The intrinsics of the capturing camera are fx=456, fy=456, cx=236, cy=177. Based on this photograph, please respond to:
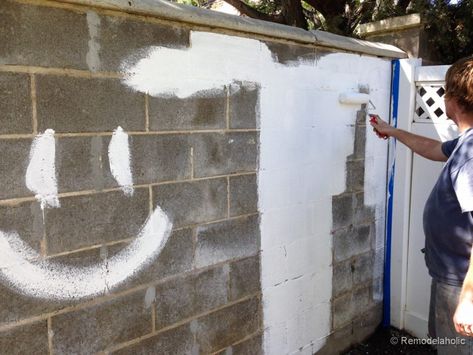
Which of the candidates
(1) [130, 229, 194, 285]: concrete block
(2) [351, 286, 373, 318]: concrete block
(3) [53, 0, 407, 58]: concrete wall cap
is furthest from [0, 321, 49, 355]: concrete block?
(2) [351, 286, 373, 318]: concrete block

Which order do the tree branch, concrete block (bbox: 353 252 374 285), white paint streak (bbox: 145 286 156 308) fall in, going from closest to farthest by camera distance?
white paint streak (bbox: 145 286 156 308)
concrete block (bbox: 353 252 374 285)
the tree branch

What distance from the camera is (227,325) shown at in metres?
2.76

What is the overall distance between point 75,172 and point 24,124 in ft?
0.97

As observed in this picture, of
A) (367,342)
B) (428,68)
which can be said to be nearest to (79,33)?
(428,68)

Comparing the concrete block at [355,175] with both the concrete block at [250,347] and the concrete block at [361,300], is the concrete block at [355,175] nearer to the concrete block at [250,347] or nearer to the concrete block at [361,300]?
the concrete block at [361,300]

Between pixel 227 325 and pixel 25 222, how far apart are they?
1.39 m

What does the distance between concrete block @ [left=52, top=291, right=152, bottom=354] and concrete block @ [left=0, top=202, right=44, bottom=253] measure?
38 centimetres

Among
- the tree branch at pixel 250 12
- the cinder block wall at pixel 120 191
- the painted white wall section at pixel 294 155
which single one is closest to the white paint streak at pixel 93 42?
the cinder block wall at pixel 120 191

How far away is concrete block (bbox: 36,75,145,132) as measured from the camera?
193 centimetres

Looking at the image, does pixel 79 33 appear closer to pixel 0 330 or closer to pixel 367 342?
pixel 0 330

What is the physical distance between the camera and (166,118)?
2.35 m

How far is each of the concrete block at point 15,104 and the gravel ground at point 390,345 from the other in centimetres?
306

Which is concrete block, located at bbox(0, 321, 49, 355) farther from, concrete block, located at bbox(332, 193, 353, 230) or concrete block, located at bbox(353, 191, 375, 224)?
concrete block, located at bbox(353, 191, 375, 224)

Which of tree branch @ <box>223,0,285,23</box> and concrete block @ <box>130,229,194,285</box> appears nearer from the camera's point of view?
concrete block @ <box>130,229,194,285</box>
